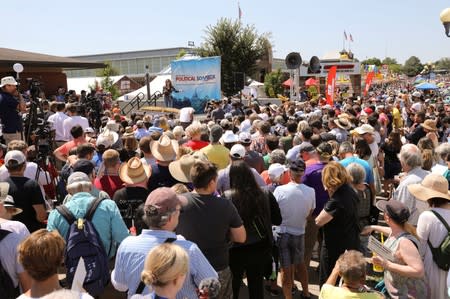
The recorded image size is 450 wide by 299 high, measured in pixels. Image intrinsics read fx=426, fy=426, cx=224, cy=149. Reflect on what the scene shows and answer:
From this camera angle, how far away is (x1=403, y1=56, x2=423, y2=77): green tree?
129 metres

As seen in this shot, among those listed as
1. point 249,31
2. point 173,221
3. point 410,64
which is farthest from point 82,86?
point 410,64

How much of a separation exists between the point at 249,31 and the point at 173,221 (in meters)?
33.2

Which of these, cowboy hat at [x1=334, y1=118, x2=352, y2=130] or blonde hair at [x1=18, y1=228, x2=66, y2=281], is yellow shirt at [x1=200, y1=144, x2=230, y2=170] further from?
blonde hair at [x1=18, y1=228, x2=66, y2=281]

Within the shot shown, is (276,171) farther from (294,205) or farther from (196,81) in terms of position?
(196,81)

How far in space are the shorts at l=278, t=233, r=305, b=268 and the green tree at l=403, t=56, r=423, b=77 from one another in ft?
446

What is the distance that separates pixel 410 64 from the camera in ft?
490

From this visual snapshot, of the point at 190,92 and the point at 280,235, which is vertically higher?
the point at 190,92

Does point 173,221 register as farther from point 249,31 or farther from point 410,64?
point 410,64

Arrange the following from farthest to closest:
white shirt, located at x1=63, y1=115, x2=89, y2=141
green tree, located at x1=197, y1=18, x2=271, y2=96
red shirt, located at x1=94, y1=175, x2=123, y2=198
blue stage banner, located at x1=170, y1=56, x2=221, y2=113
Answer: green tree, located at x1=197, y1=18, x2=271, y2=96
blue stage banner, located at x1=170, y1=56, x2=221, y2=113
white shirt, located at x1=63, y1=115, x2=89, y2=141
red shirt, located at x1=94, y1=175, x2=123, y2=198

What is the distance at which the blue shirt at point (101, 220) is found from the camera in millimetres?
3414

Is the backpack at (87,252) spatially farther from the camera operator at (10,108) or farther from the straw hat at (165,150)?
the camera operator at (10,108)

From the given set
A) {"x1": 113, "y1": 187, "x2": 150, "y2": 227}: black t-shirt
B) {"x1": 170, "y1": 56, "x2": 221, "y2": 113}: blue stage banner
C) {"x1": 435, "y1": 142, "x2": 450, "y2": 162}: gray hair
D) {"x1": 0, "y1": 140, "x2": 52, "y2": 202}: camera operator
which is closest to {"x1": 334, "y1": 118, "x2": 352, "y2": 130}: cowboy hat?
{"x1": 435, "y1": 142, "x2": 450, "y2": 162}: gray hair

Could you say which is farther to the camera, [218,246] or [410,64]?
[410,64]

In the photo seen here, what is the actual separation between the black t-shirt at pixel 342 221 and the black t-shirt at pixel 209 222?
1158 mm
